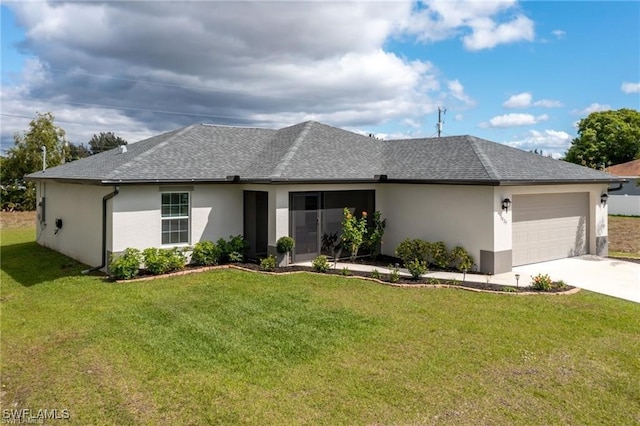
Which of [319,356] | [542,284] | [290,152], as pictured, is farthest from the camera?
[290,152]

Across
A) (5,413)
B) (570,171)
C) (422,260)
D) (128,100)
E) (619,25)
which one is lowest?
(5,413)

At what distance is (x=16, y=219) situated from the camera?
92.0ft

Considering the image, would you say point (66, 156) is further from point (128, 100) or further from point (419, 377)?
point (419, 377)

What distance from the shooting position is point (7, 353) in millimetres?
6645

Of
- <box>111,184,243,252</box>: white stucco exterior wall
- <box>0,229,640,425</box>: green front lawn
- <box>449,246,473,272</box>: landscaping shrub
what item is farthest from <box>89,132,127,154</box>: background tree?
<box>449,246,473,272</box>: landscaping shrub

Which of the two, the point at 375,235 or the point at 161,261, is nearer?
the point at 161,261

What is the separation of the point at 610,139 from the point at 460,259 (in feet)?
157

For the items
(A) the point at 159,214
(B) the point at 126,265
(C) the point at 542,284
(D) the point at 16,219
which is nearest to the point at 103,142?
(D) the point at 16,219

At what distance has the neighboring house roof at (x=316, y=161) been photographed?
12.8 meters

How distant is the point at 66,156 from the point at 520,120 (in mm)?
49856

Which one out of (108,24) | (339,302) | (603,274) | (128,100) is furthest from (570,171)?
(128,100)

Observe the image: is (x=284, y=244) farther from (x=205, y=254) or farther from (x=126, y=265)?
(x=126, y=265)

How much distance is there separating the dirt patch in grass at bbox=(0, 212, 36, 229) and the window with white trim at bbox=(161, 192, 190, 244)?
19.6 meters

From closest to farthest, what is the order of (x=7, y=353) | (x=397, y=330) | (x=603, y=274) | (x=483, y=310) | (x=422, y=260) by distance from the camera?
(x=7, y=353) < (x=397, y=330) < (x=483, y=310) < (x=603, y=274) < (x=422, y=260)
